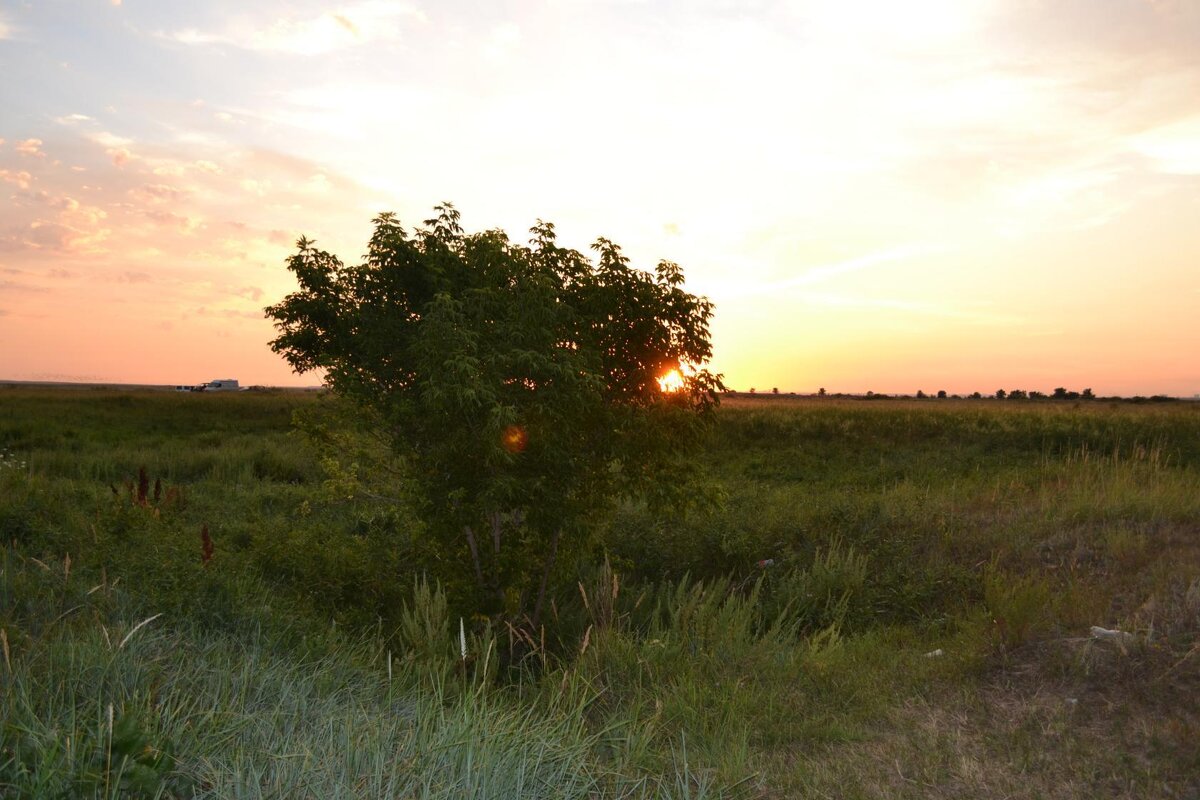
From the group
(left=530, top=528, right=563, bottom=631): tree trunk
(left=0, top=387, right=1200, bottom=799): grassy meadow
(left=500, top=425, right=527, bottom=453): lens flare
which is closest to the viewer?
(left=0, top=387, right=1200, bottom=799): grassy meadow

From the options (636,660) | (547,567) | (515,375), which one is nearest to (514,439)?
(515,375)

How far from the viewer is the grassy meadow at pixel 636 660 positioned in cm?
407

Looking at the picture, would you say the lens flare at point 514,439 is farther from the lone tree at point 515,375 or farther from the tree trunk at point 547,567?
the tree trunk at point 547,567

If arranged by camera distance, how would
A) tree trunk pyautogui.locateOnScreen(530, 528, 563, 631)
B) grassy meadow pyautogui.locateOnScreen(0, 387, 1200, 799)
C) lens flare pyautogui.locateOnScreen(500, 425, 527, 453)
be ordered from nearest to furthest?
grassy meadow pyautogui.locateOnScreen(0, 387, 1200, 799) < lens flare pyautogui.locateOnScreen(500, 425, 527, 453) < tree trunk pyautogui.locateOnScreen(530, 528, 563, 631)

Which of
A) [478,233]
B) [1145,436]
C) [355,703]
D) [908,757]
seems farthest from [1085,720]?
[1145,436]

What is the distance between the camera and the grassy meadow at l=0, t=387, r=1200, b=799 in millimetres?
4066

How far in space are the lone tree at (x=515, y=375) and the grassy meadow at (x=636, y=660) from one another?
746 millimetres

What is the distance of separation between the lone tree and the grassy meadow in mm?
746

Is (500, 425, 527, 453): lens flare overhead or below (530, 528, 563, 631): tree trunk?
overhead

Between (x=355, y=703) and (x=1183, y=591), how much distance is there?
794 cm

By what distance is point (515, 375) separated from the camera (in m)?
7.86

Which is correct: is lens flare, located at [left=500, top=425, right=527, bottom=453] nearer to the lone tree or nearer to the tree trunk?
the lone tree

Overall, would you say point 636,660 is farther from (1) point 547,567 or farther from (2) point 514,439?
(2) point 514,439

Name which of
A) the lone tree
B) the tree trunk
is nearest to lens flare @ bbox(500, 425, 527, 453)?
the lone tree
